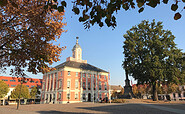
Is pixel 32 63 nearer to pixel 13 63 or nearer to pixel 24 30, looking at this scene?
pixel 13 63

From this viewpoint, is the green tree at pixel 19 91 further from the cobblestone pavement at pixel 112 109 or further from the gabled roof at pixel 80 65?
the cobblestone pavement at pixel 112 109

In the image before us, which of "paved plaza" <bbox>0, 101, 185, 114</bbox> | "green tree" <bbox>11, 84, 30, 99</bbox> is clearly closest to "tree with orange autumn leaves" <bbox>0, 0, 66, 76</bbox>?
"paved plaza" <bbox>0, 101, 185, 114</bbox>

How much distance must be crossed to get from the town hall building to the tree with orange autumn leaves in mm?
31601

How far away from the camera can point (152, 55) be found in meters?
31.2

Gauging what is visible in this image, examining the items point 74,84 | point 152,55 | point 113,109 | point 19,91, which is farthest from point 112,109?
point 19,91

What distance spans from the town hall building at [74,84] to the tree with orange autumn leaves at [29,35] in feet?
104

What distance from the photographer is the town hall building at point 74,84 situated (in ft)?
144

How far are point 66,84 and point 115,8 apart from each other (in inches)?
1672

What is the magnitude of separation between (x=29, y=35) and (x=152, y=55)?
28.6 m

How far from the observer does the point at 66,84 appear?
44.1m

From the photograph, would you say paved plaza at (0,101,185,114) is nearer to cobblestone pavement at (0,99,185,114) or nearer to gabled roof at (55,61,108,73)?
cobblestone pavement at (0,99,185,114)

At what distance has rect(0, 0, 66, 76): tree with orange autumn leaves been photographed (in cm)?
809

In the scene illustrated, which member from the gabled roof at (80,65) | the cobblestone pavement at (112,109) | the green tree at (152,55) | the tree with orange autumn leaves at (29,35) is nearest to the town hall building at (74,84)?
the gabled roof at (80,65)

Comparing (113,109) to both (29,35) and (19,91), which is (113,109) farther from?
(19,91)
